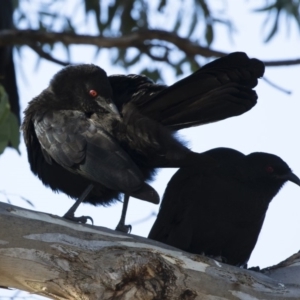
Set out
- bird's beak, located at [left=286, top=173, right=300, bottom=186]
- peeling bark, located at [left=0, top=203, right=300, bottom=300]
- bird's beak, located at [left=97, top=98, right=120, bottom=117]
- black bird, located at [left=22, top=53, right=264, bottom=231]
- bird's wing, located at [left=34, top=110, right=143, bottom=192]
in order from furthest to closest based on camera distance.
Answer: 1. bird's beak, located at [left=286, top=173, right=300, bottom=186]
2. bird's beak, located at [left=97, top=98, right=120, bottom=117]
3. black bird, located at [left=22, top=53, right=264, bottom=231]
4. bird's wing, located at [left=34, top=110, right=143, bottom=192]
5. peeling bark, located at [left=0, top=203, right=300, bottom=300]

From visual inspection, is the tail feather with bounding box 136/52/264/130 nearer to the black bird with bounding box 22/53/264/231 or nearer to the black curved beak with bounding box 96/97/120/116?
the black bird with bounding box 22/53/264/231

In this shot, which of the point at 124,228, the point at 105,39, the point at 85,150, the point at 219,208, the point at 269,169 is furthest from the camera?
the point at 105,39

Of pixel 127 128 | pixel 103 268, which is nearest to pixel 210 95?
pixel 127 128

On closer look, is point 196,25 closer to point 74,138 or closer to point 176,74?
point 176,74

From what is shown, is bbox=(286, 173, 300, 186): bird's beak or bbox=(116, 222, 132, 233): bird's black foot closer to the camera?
bbox=(116, 222, 132, 233): bird's black foot

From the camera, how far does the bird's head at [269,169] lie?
416 centimetres

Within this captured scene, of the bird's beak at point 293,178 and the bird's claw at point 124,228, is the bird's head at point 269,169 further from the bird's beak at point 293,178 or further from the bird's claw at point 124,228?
the bird's claw at point 124,228

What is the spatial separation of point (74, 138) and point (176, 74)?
10.2 ft

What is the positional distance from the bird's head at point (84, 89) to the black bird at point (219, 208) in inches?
21.5

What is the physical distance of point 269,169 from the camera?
4230mm

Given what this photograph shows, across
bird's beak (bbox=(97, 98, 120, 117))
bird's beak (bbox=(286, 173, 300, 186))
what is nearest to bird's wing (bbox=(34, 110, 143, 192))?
bird's beak (bbox=(97, 98, 120, 117))

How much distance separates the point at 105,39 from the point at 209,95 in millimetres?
1822

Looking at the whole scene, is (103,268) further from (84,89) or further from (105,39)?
(105,39)

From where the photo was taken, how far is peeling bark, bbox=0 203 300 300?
9.51 feet
